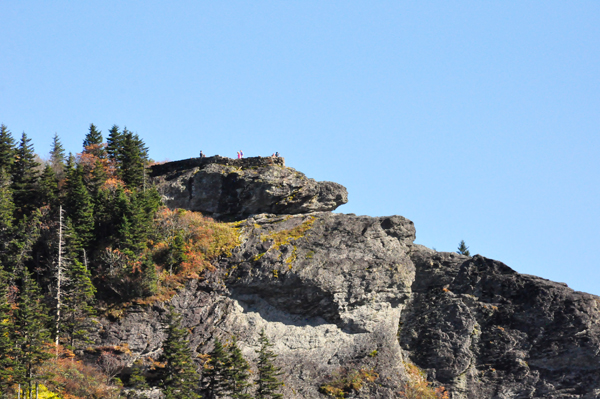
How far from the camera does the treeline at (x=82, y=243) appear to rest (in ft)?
190

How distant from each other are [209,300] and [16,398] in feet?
54.8

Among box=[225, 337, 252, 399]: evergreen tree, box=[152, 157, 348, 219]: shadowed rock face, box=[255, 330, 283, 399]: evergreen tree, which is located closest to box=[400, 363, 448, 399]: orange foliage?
box=[255, 330, 283, 399]: evergreen tree

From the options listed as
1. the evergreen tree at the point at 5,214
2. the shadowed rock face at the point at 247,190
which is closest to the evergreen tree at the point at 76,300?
the evergreen tree at the point at 5,214

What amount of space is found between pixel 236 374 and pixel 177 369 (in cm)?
417

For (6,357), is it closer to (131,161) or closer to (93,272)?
(93,272)

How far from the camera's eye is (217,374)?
56625 millimetres

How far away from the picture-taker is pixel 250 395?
55250mm

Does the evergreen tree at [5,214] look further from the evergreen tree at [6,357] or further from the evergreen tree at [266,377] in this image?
the evergreen tree at [266,377]

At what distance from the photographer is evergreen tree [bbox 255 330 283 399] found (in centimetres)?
5616

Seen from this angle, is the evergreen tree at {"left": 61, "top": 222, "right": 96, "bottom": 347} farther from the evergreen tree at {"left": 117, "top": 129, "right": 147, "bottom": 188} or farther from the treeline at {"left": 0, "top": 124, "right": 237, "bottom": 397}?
the evergreen tree at {"left": 117, "top": 129, "right": 147, "bottom": 188}

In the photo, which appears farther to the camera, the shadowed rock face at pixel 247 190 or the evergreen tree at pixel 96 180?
the shadowed rock face at pixel 247 190

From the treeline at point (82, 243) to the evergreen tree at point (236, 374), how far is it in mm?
8803

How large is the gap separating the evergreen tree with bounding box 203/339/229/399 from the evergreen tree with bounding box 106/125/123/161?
26.0 m

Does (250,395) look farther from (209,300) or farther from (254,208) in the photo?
(254,208)
